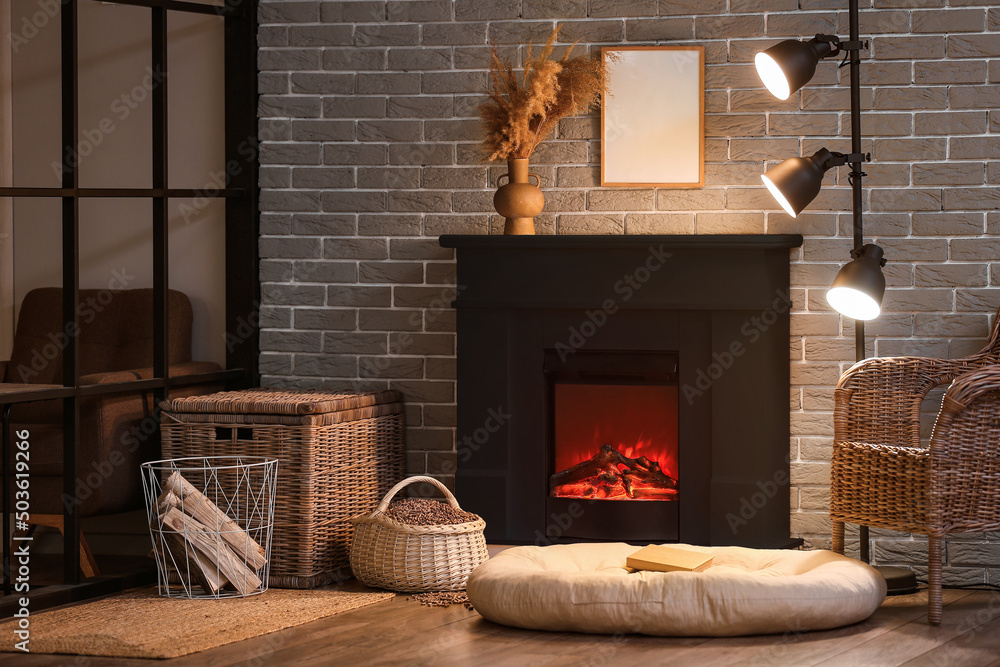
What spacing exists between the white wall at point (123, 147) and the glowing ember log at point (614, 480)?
1398 mm

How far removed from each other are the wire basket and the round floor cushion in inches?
30.8

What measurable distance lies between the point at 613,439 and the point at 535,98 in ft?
4.06

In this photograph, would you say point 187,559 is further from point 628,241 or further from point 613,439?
point 628,241

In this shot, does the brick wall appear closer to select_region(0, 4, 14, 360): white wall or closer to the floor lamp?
the floor lamp

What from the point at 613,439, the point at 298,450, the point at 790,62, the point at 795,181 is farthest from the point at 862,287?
the point at 298,450

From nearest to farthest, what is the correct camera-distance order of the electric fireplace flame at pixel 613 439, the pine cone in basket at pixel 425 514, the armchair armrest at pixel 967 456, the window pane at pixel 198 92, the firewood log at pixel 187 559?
the armchair armrest at pixel 967 456 < the firewood log at pixel 187 559 < the pine cone in basket at pixel 425 514 < the electric fireplace flame at pixel 613 439 < the window pane at pixel 198 92

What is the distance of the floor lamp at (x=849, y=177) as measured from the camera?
3000 millimetres

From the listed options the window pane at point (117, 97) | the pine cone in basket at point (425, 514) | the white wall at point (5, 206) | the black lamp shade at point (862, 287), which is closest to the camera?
the black lamp shade at point (862, 287)

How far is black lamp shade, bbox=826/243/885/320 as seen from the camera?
9.76 feet

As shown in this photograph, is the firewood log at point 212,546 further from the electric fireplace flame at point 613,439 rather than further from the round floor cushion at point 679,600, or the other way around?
the electric fireplace flame at point 613,439

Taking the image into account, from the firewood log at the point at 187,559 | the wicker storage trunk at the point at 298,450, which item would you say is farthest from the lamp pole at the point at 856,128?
the firewood log at the point at 187,559

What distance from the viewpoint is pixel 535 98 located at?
340 centimetres

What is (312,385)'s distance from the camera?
3.79 meters

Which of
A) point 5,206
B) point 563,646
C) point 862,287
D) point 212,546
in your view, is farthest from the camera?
point 5,206
